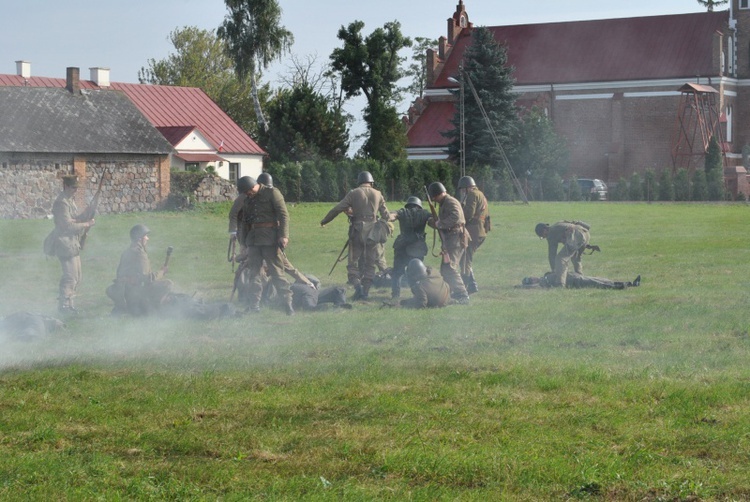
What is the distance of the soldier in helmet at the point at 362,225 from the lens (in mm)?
17578

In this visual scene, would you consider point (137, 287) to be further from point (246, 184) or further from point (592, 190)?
point (592, 190)

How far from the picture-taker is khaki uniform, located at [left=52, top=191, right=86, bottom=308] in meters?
16.0

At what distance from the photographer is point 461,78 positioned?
5753 centimetres

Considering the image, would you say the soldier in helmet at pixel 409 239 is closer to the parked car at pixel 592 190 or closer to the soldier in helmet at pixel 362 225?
the soldier in helmet at pixel 362 225

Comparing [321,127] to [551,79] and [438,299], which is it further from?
[438,299]

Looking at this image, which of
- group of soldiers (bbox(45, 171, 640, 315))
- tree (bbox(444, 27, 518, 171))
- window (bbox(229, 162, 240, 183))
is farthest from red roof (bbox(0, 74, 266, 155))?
group of soldiers (bbox(45, 171, 640, 315))

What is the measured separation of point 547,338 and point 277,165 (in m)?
43.6

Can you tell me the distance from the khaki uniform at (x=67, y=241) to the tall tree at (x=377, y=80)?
59.4 m

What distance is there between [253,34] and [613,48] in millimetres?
35434

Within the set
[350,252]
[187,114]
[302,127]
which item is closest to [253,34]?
[187,114]

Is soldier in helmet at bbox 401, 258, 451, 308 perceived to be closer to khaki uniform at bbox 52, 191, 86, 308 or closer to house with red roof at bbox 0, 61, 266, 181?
khaki uniform at bbox 52, 191, 86, 308

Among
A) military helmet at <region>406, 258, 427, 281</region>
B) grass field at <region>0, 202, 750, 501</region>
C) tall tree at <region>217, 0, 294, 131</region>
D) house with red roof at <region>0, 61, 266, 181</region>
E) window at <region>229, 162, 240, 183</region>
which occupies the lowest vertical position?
grass field at <region>0, 202, 750, 501</region>

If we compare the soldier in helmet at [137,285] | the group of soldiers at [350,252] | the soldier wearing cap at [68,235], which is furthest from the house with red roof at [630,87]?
the soldier in helmet at [137,285]

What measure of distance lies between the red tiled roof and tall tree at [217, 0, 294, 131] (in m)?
24.6
